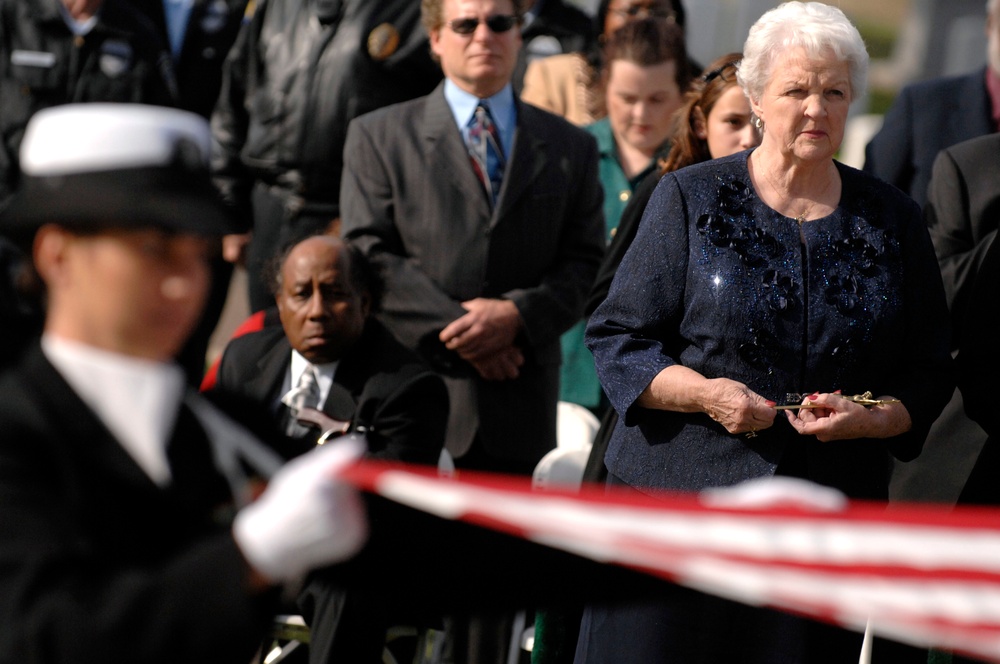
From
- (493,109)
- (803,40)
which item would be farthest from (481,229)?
(803,40)

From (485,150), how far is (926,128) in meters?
1.74

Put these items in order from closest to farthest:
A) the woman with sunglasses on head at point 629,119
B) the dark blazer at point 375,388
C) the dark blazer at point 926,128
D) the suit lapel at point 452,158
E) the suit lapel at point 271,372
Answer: the dark blazer at point 375,388
the suit lapel at point 271,372
the suit lapel at point 452,158
the dark blazer at point 926,128
the woman with sunglasses on head at point 629,119

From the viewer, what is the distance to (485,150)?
5.30 metres

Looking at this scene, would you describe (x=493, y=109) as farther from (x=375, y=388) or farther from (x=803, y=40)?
(x=803, y=40)

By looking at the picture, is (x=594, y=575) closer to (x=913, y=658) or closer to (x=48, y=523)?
(x=48, y=523)

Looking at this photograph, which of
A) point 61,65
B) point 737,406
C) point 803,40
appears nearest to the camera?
point 737,406

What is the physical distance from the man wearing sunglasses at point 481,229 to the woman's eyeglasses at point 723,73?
632mm

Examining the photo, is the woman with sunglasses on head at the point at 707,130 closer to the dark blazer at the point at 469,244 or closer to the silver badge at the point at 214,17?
the dark blazer at the point at 469,244

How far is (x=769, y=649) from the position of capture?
3.93 metres

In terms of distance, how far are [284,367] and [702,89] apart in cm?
163

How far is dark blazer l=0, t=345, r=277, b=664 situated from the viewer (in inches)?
79.2

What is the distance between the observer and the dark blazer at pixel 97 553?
2012 millimetres

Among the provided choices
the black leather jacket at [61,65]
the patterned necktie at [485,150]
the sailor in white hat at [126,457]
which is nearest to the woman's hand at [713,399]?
the patterned necktie at [485,150]

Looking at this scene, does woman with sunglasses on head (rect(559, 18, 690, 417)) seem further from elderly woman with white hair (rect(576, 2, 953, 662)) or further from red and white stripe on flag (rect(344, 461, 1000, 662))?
red and white stripe on flag (rect(344, 461, 1000, 662))
